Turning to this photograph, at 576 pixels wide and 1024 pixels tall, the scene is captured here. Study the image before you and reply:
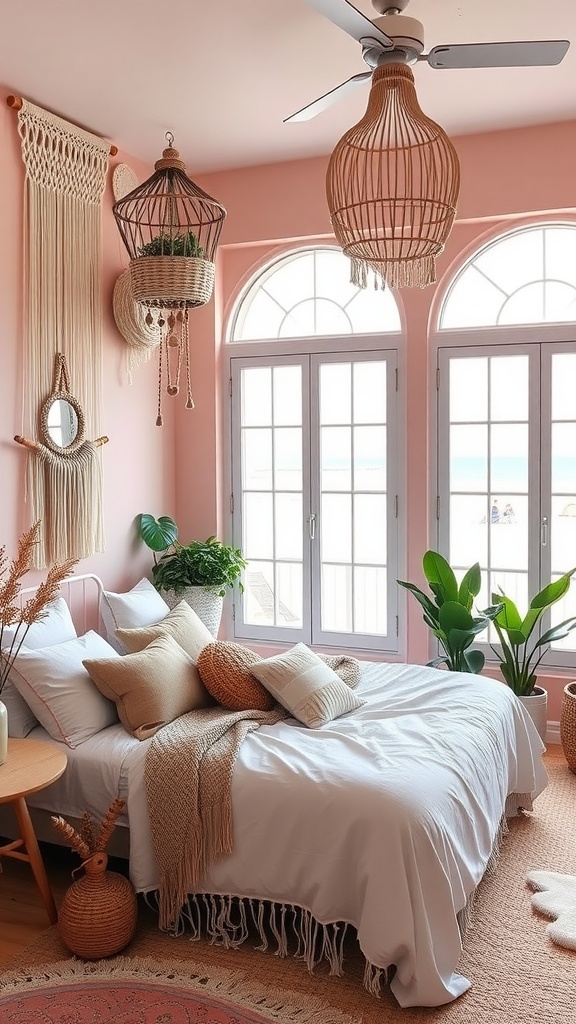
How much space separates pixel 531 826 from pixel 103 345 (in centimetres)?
298

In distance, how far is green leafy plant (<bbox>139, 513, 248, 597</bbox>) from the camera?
4.58m

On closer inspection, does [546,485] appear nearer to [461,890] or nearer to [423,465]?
[423,465]

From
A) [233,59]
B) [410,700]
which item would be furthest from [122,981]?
[233,59]

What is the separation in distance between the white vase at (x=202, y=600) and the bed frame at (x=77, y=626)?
41 centimetres

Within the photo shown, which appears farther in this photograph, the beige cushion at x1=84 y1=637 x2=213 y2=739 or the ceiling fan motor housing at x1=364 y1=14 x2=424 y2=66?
the beige cushion at x1=84 y1=637 x2=213 y2=739

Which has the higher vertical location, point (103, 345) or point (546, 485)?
point (103, 345)

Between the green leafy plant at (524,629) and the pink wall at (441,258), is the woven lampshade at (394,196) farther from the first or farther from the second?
the green leafy plant at (524,629)

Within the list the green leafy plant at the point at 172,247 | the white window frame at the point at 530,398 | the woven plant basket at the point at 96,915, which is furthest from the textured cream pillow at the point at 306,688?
the green leafy plant at the point at 172,247

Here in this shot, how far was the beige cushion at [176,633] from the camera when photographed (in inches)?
133

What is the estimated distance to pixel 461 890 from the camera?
2514 mm

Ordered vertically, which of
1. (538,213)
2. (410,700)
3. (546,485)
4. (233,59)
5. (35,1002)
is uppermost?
(233,59)

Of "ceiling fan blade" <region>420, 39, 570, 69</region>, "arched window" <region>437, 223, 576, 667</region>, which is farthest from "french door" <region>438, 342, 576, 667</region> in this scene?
"ceiling fan blade" <region>420, 39, 570, 69</region>

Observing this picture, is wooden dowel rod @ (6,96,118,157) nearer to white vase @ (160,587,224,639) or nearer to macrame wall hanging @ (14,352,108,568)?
macrame wall hanging @ (14,352,108,568)

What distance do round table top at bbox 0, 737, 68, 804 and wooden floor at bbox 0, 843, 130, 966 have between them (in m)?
0.51
